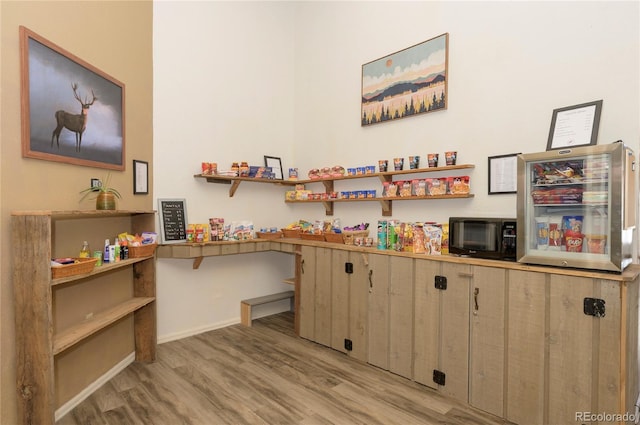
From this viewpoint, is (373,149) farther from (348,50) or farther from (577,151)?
(577,151)

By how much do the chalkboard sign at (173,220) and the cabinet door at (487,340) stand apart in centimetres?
306

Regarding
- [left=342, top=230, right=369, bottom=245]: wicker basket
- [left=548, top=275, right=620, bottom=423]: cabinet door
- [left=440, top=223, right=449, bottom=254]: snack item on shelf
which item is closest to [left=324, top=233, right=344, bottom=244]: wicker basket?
[left=342, top=230, right=369, bottom=245]: wicker basket

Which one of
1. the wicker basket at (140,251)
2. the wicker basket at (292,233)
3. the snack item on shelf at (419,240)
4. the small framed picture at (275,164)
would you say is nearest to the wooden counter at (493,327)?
the snack item on shelf at (419,240)

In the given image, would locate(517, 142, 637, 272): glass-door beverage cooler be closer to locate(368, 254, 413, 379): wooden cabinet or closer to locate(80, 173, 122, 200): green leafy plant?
locate(368, 254, 413, 379): wooden cabinet

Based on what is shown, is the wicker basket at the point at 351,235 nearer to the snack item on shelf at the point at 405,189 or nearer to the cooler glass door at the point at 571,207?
the snack item on shelf at the point at 405,189

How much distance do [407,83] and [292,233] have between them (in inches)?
89.6

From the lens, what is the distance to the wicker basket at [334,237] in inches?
155

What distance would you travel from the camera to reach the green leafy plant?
9.19 feet

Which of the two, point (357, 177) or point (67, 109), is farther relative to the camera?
point (357, 177)

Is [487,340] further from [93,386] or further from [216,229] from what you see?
[93,386]

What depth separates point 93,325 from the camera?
2639 mm

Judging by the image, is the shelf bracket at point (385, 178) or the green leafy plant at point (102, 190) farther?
the shelf bracket at point (385, 178)

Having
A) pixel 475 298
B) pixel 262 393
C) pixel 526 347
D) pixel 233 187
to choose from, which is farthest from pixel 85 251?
pixel 526 347

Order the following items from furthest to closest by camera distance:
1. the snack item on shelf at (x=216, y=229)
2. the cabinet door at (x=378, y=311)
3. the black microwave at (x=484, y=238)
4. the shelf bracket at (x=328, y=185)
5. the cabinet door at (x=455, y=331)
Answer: the shelf bracket at (x=328, y=185), the snack item on shelf at (x=216, y=229), the cabinet door at (x=378, y=311), the cabinet door at (x=455, y=331), the black microwave at (x=484, y=238)
